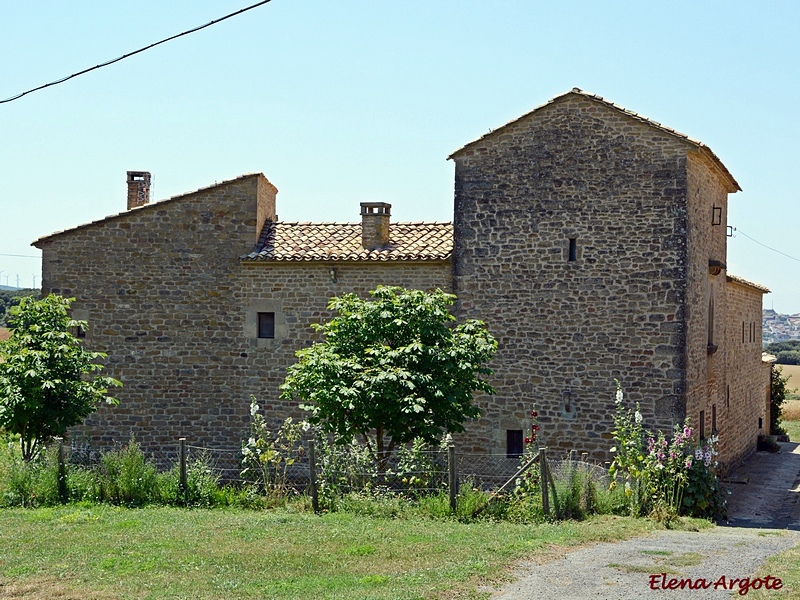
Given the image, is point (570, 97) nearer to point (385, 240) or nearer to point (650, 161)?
point (650, 161)

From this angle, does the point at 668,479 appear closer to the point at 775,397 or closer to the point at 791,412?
the point at 775,397

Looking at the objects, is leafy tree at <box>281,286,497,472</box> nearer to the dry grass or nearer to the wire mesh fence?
the wire mesh fence

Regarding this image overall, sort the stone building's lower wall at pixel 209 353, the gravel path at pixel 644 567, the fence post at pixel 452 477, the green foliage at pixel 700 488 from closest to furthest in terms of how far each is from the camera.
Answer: the gravel path at pixel 644 567, the fence post at pixel 452 477, the green foliage at pixel 700 488, the stone building's lower wall at pixel 209 353

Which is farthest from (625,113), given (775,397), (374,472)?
(775,397)

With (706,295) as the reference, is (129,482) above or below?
below

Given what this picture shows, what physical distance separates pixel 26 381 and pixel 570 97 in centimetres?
1064

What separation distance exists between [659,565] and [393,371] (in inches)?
207

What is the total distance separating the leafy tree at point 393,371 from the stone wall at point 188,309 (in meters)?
3.08

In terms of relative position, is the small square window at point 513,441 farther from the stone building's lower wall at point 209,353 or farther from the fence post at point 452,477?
the fence post at point 452,477

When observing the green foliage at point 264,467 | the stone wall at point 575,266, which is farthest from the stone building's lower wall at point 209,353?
the green foliage at point 264,467

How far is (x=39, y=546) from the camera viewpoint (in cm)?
1083

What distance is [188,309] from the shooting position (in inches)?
713

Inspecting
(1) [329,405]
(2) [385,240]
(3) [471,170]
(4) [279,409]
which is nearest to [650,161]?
(3) [471,170]

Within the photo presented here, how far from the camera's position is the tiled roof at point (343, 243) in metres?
17.5
